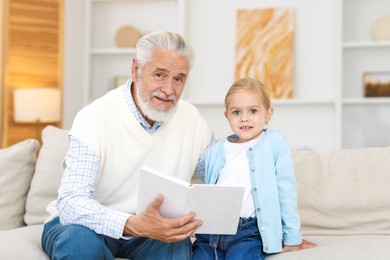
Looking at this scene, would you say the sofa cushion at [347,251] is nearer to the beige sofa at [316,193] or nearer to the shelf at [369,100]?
the beige sofa at [316,193]

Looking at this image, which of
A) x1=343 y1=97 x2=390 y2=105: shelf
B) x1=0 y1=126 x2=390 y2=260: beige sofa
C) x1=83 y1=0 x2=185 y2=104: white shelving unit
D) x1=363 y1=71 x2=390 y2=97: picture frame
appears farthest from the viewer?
x1=83 y1=0 x2=185 y2=104: white shelving unit

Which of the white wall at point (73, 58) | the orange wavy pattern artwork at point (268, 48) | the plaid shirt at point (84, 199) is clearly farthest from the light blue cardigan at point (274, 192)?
the white wall at point (73, 58)

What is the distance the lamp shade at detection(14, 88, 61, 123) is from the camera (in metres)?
4.38

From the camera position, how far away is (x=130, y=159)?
2.24 meters

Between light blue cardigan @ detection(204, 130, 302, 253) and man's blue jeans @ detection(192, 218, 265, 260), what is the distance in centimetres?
4

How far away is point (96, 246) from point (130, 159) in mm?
408

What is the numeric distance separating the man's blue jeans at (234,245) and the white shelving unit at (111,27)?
3059 mm

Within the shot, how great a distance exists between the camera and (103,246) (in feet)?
6.43

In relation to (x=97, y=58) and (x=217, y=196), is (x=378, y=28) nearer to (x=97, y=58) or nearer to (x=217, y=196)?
(x=97, y=58)

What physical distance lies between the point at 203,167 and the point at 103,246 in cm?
62

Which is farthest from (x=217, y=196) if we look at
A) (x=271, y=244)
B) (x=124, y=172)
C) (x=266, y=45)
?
(x=266, y=45)

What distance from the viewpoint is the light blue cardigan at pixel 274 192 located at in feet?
6.93

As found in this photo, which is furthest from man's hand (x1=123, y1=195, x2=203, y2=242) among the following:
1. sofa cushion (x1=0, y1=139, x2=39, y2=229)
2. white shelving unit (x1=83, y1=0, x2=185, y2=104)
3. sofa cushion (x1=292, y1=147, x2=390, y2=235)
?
white shelving unit (x1=83, y1=0, x2=185, y2=104)

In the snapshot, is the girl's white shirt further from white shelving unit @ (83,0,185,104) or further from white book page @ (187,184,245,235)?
white shelving unit @ (83,0,185,104)
